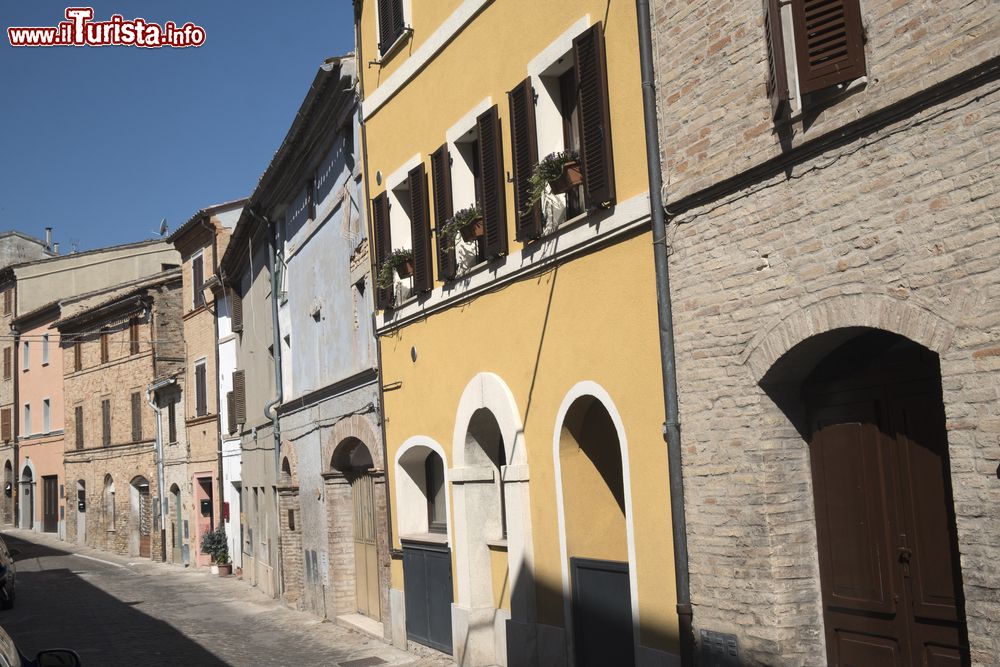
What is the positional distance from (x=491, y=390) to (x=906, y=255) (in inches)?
235

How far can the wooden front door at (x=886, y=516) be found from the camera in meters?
6.68

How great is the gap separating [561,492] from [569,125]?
3.39 m

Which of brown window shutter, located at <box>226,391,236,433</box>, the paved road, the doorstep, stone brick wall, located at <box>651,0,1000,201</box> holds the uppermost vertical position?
stone brick wall, located at <box>651,0,1000,201</box>

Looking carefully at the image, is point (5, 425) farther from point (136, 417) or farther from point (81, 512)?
point (136, 417)

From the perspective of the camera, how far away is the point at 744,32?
7.56m

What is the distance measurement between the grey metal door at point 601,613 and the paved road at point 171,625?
3.55m

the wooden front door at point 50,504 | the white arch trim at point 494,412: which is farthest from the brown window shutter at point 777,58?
the wooden front door at point 50,504

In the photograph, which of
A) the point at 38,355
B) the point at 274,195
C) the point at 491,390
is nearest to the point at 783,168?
the point at 491,390

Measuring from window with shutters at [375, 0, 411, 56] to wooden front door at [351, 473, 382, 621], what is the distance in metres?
6.23

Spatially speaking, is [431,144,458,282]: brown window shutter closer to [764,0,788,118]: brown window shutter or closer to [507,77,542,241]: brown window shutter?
[507,77,542,241]: brown window shutter

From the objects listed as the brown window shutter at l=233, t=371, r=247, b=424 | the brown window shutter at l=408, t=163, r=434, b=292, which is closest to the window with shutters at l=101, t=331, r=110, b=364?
the brown window shutter at l=233, t=371, r=247, b=424

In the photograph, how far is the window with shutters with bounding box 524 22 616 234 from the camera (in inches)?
370

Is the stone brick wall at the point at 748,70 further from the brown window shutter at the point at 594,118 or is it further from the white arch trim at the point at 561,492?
the white arch trim at the point at 561,492

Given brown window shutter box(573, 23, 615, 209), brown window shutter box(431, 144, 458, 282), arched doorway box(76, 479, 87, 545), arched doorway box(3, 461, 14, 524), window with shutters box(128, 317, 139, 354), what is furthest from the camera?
arched doorway box(3, 461, 14, 524)
